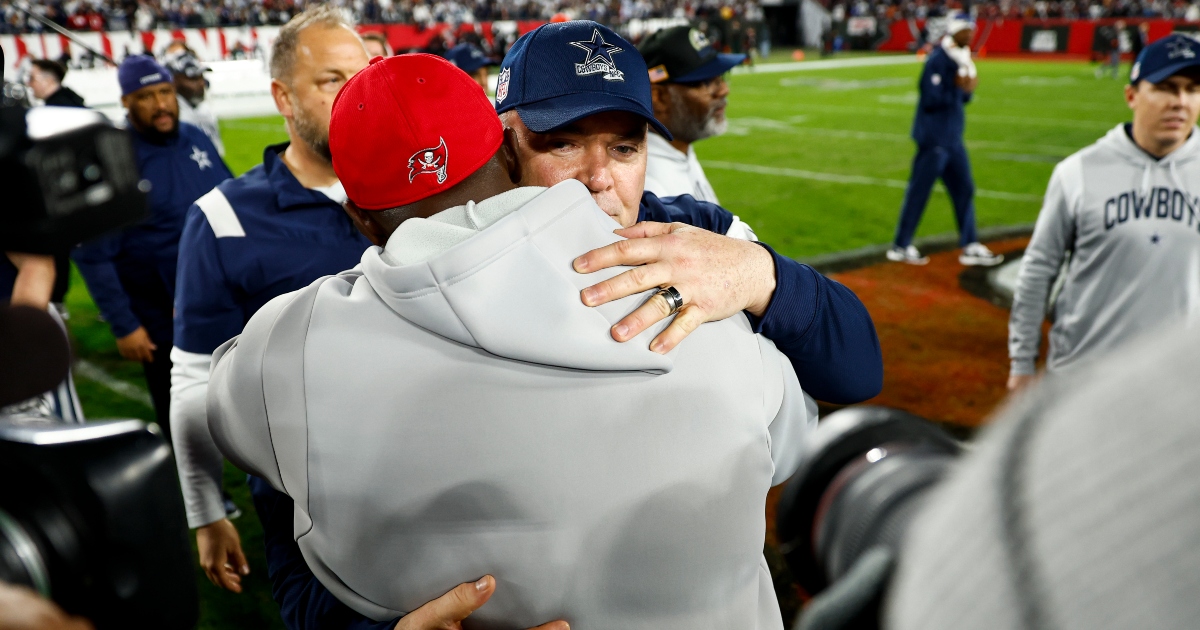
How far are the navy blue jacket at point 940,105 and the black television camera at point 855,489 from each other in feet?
25.3

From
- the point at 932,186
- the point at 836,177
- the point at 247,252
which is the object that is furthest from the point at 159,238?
the point at 836,177

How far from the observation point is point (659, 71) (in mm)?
3725

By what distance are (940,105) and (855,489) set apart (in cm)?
798

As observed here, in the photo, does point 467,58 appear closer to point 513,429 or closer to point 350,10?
point 513,429

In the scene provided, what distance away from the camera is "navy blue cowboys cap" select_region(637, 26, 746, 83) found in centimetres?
369

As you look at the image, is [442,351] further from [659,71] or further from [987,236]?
[987,236]

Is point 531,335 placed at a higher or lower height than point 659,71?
lower

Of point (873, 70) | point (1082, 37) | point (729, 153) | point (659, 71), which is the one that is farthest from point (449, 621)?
point (1082, 37)

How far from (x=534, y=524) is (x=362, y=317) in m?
0.35

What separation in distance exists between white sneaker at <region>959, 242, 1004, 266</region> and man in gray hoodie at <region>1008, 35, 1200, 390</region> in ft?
13.9

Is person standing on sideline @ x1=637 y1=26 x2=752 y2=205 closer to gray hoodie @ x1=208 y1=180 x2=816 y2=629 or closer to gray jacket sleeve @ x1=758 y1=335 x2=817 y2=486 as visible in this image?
gray jacket sleeve @ x1=758 y1=335 x2=817 y2=486

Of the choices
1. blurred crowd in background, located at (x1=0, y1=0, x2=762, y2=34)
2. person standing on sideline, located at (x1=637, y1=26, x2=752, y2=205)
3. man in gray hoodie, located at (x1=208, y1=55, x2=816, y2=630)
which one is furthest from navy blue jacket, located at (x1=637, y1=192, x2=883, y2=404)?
blurred crowd in background, located at (x1=0, y1=0, x2=762, y2=34)

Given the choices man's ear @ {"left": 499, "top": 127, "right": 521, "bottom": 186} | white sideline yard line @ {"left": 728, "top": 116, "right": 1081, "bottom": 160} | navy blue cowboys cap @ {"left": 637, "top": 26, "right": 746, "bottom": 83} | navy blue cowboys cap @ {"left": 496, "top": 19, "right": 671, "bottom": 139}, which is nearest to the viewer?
man's ear @ {"left": 499, "top": 127, "right": 521, "bottom": 186}

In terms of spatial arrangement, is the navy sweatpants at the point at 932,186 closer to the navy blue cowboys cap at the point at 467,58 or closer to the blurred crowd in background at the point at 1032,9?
the navy blue cowboys cap at the point at 467,58
